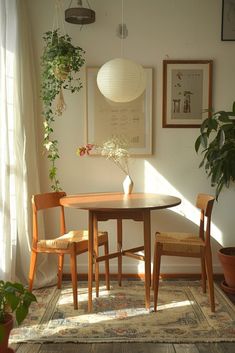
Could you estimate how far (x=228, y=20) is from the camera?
132 inches

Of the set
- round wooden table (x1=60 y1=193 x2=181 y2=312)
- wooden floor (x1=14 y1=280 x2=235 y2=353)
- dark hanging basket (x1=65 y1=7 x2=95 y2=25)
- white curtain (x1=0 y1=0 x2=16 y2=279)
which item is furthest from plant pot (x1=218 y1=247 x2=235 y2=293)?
dark hanging basket (x1=65 y1=7 x2=95 y2=25)

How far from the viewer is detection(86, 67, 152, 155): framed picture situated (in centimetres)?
341

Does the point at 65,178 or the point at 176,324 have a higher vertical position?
the point at 65,178

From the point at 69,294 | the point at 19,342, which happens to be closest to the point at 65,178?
the point at 69,294

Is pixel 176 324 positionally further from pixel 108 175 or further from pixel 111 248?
pixel 108 175

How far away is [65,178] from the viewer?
3480 mm

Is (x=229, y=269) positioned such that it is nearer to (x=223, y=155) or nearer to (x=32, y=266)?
(x=223, y=155)

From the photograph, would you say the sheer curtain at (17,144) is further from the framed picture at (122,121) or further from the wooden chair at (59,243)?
the framed picture at (122,121)

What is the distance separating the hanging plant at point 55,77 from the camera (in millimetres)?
3008

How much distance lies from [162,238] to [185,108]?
1.20 metres

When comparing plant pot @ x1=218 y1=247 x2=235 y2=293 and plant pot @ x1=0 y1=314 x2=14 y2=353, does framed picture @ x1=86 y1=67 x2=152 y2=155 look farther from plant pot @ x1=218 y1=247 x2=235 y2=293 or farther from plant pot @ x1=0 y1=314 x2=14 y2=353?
plant pot @ x1=0 y1=314 x2=14 y2=353

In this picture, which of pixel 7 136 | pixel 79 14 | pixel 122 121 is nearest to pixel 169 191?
pixel 122 121

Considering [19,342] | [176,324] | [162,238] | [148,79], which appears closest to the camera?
[19,342]

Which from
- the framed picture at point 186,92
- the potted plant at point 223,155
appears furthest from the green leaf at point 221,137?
the framed picture at point 186,92
